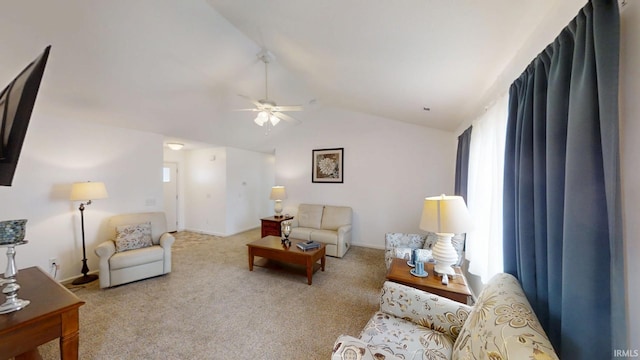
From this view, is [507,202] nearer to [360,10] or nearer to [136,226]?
[360,10]

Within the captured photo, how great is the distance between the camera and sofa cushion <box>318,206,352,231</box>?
457 cm

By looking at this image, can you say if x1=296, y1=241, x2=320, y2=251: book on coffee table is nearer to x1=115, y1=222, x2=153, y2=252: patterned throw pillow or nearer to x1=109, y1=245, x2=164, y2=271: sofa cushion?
x1=109, y1=245, x2=164, y2=271: sofa cushion

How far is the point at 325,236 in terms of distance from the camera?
161 inches

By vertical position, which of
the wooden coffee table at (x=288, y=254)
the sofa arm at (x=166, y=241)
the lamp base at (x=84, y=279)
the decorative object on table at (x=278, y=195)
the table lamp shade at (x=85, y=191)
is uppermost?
the table lamp shade at (x=85, y=191)

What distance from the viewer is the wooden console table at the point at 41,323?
1.19m

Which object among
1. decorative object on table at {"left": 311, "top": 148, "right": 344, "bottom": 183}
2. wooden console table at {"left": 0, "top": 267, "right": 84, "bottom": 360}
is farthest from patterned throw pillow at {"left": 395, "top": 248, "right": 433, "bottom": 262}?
wooden console table at {"left": 0, "top": 267, "right": 84, "bottom": 360}

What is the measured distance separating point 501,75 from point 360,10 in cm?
135

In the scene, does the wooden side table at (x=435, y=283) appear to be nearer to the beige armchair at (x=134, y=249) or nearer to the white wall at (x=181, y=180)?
the beige armchair at (x=134, y=249)

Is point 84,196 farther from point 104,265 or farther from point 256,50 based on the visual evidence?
point 256,50

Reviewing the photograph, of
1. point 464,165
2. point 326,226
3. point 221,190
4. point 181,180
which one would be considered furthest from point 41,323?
point 181,180

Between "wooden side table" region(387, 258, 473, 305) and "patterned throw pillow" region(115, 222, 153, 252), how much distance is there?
3.47 m

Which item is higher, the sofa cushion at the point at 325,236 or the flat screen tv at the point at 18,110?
the flat screen tv at the point at 18,110

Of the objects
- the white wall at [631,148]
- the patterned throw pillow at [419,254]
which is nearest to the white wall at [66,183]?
the patterned throw pillow at [419,254]

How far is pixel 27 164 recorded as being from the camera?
2.79 m
